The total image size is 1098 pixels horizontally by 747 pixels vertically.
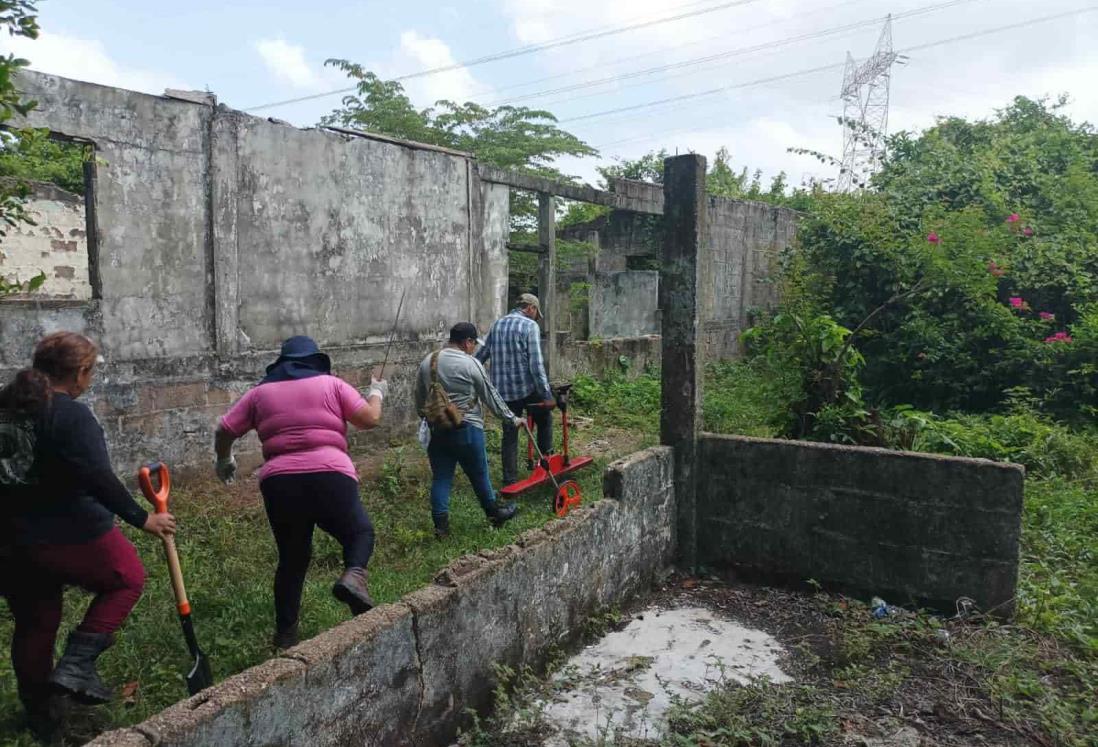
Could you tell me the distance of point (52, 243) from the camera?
14117mm

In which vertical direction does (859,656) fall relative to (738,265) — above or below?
below

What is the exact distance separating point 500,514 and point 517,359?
1.41 meters

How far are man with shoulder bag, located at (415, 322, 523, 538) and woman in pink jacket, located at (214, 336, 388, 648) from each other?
1.75 metres

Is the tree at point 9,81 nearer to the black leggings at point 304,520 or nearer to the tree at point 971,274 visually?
the black leggings at point 304,520

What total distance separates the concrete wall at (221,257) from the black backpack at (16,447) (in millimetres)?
3061

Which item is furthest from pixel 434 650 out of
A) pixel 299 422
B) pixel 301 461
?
pixel 299 422

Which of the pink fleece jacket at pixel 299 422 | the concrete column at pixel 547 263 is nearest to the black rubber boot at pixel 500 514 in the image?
the pink fleece jacket at pixel 299 422

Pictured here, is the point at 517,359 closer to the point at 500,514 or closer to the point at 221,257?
the point at 500,514

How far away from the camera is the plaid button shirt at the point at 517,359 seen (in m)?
6.51

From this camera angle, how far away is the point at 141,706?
3.30 m

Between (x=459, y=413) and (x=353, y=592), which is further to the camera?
(x=459, y=413)

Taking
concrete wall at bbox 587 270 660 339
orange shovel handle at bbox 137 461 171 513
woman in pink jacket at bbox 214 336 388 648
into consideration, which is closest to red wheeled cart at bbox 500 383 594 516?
woman in pink jacket at bbox 214 336 388 648

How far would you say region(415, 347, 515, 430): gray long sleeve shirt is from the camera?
220 inches

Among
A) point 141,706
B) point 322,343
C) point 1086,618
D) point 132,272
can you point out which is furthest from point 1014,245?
point 141,706
